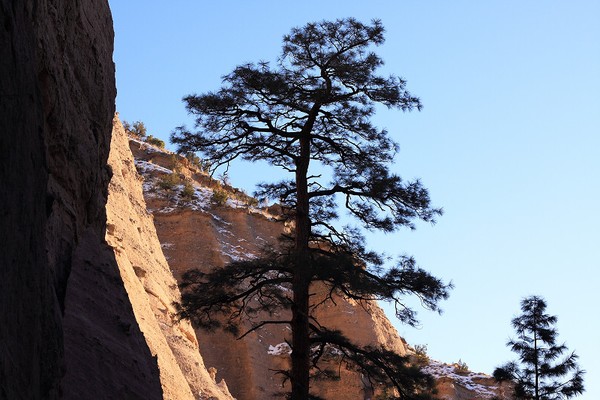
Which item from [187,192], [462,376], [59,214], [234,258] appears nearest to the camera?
[59,214]

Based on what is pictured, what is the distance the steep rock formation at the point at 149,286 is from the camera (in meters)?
28.2

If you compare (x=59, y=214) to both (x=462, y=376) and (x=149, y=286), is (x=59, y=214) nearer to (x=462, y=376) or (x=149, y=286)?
(x=149, y=286)

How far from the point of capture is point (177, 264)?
159ft

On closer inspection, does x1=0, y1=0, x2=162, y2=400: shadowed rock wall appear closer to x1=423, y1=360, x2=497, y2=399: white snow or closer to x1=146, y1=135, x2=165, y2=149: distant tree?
x1=423, y1=360, x2=497, y2=399: white snow

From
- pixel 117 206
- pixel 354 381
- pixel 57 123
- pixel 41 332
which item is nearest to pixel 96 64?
pixel 57 123

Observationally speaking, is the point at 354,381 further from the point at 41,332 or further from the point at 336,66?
the point at 41,332

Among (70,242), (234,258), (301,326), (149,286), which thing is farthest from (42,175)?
(234,258)

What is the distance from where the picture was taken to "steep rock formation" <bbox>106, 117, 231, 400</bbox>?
92.4 ft

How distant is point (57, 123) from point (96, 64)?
253cm

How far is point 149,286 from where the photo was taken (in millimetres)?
32812

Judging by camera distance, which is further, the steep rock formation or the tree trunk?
the steep rock formation

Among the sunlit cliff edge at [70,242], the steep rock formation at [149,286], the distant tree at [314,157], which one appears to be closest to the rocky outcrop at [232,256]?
the steep rock formation at [149,286]

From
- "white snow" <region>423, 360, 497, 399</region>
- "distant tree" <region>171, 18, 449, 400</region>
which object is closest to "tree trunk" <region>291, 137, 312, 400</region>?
"distant tree" <region>171, 18, 449, 400</region>

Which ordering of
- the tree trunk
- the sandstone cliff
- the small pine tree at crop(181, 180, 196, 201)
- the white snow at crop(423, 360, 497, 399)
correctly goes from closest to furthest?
the tree trunk, the sandstone cliff, the white snow at crop(423, 360, 497, 399), the small pine tree at crop(181, 180, 196, 201)
